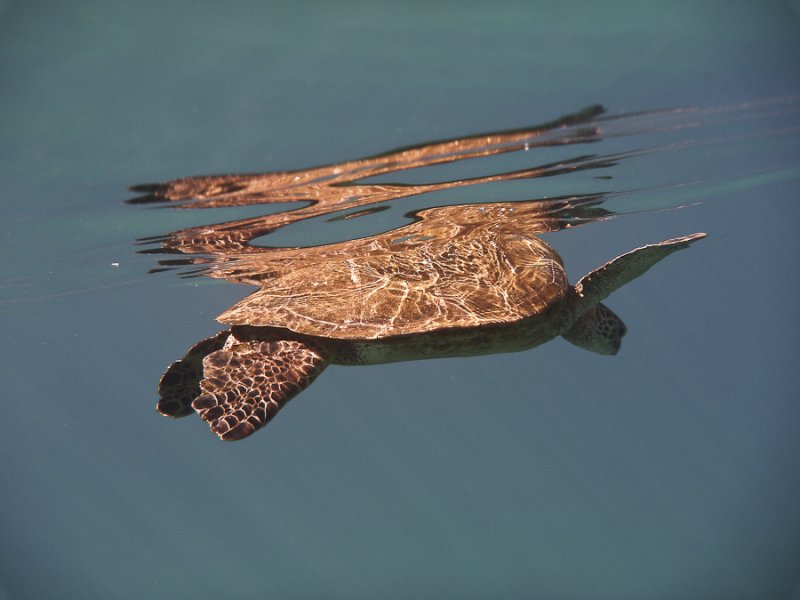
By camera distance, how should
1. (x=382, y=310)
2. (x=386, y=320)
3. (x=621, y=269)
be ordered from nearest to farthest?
(x=386, y=320), (x=382, y=310), (x=621, y=269)

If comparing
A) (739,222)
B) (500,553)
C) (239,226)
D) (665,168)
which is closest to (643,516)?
(500,553)

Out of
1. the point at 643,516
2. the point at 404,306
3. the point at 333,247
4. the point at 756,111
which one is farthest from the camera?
the point at 643,516

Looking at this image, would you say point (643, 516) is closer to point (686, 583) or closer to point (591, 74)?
point (686, 583)

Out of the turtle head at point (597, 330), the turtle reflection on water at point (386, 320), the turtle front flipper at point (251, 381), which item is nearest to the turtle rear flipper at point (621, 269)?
the turtle reflection on water at point (386, 320)

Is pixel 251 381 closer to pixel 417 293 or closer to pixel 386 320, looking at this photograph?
pixel 386 320

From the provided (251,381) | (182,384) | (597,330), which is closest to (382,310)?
(251,381)

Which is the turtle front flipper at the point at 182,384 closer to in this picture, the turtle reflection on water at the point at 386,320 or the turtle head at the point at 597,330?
the turtle reflection on water at the point at 386,320

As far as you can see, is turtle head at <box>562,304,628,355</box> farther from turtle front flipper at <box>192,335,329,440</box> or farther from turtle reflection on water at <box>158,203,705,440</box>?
turtle front flipper at <box>192,335,329,440</box>
